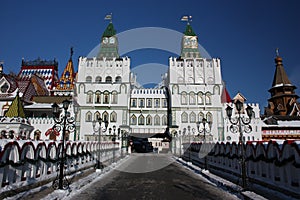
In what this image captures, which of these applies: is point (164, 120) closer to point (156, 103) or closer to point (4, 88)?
point (156, 103)

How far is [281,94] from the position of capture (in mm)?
59031

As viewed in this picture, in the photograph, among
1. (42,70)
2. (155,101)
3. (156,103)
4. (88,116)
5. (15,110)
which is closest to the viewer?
(15,110)

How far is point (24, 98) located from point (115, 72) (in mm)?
16690

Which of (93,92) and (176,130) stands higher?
(93,92)

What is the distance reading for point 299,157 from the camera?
265 inches

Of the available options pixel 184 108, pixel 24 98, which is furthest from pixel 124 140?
pixel 24 98

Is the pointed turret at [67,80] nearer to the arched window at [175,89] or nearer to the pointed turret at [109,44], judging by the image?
the pointed turret at [109,44]

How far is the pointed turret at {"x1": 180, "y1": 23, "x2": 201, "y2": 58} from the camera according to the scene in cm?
4797

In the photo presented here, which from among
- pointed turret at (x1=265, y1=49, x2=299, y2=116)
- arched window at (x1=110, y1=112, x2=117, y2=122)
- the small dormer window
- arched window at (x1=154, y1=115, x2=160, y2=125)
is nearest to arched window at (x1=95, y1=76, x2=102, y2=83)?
arched window at (x1=110, y1=112, x2=117, y2=122)

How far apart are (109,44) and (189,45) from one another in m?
16.8

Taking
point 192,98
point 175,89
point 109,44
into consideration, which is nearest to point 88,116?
point 109,44

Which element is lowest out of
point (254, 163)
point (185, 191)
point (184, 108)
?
point (185, 191)

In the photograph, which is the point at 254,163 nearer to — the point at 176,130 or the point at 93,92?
the point at 176,130

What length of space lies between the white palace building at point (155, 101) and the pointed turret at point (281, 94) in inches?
781
